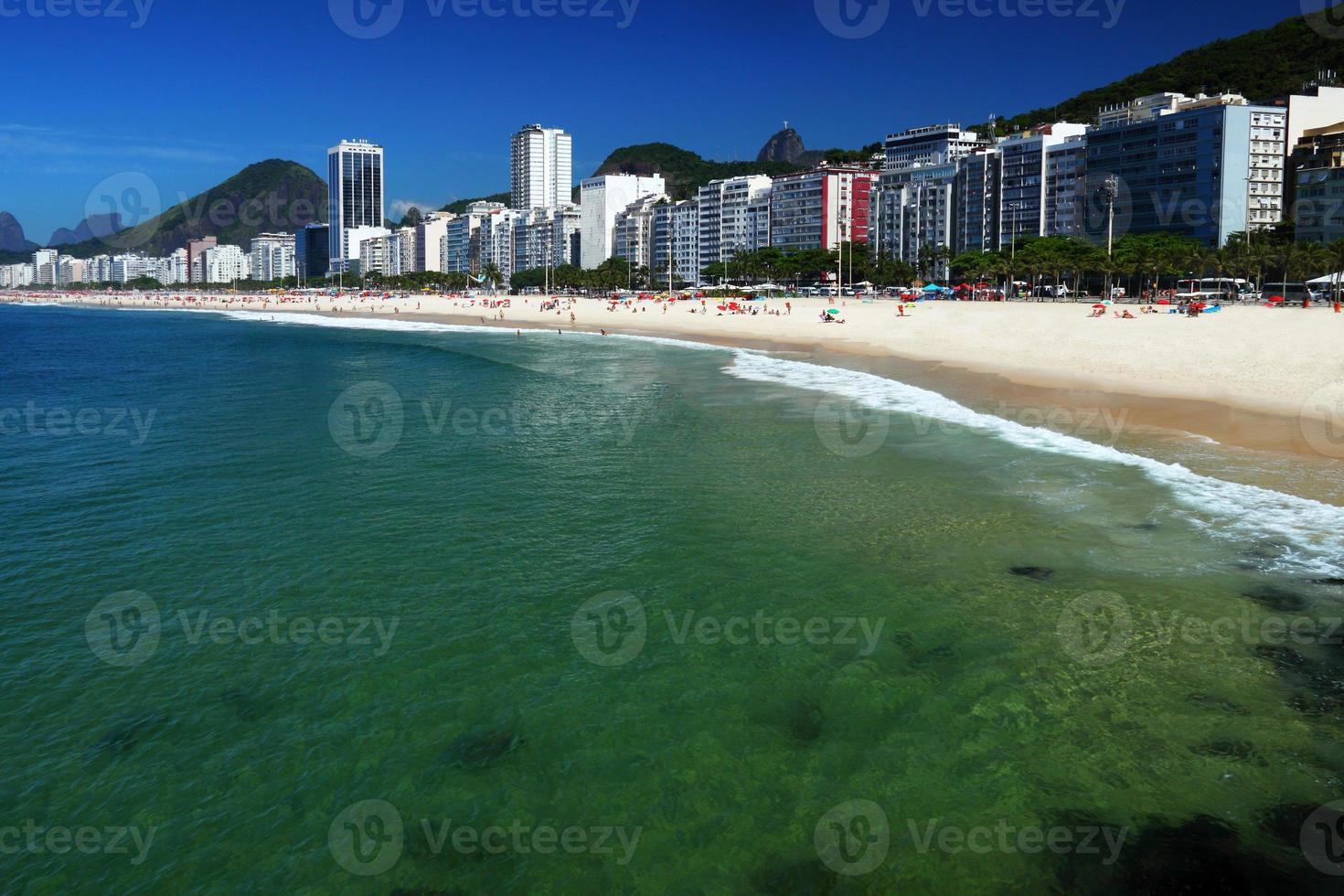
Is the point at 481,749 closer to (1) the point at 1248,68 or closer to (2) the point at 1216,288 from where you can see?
(2) the point at 1216,288

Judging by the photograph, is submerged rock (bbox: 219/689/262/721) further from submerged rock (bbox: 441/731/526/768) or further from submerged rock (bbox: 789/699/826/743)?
submerged rock (bbox: 789/699/826/743)

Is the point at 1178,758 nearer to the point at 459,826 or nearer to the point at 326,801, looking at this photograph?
the point at 459,826

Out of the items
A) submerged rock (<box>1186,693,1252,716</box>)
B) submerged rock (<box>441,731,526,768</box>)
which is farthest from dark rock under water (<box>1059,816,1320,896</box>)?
submerged rock (<box>441,731,526,768</box>)

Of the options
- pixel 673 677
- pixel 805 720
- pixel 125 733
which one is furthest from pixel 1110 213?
pixel 125 733

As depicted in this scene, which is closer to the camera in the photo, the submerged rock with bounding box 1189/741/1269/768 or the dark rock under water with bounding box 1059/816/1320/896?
the dark rock under water with bounding box 1059/816/1320/896

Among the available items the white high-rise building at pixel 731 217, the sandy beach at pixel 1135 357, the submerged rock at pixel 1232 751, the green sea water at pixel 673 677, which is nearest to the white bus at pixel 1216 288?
the sandy beach at pixel 1135 357

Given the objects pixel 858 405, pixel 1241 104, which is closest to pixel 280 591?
pixel 858 405

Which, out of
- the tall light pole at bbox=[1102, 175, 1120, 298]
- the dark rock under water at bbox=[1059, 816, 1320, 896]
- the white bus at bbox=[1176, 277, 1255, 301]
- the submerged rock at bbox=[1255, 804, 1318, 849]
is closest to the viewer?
the dark rock under water at bbox=[1059, 816, 1320, 896]
